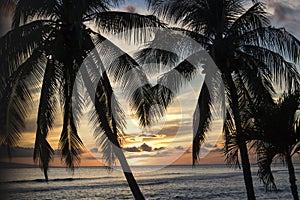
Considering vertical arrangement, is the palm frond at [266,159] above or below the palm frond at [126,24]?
below

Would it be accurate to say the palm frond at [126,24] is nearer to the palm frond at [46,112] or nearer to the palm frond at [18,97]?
the palm frond at [46,112]

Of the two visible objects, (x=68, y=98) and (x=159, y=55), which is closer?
(x=68, y=98)

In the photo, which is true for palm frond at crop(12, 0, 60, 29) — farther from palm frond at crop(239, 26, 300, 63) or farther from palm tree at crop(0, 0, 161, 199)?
palm frond at crop(239, 26, 300, 63)

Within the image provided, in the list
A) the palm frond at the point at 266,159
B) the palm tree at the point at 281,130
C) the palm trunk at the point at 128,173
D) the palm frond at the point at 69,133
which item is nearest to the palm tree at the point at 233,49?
the palm frond at the point at 266,159

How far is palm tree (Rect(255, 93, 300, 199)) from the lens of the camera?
834 cm

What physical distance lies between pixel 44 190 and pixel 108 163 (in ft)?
96.3

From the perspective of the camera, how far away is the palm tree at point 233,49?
10656 millimetres

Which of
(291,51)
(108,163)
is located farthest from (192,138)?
(291,51)

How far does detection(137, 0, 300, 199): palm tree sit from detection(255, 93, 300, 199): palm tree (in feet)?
5.98

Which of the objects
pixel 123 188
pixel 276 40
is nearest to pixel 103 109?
pixel 276 40

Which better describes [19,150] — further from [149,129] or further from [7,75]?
[149,129]

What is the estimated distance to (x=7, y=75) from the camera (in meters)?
7.61

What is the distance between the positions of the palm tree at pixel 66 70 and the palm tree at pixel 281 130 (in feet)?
8.36

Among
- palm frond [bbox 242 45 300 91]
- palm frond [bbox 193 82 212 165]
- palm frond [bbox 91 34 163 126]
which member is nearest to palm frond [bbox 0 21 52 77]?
palm frond [bbox 91 34 163 126]
